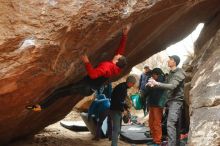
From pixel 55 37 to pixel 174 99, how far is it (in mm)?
3041

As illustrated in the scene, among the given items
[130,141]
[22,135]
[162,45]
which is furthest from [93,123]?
[162,45]

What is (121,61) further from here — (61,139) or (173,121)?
(61,139)

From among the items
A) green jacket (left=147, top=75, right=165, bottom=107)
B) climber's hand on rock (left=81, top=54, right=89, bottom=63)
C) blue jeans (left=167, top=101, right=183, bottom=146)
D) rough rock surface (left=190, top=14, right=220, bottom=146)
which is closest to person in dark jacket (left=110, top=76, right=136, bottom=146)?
green jacket (left=147, top=75, right=165, bottom=107)

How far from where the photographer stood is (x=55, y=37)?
6.08m

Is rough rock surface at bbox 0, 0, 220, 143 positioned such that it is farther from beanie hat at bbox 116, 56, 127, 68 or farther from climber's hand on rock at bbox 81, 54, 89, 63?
beanie hat at bbox 116, 56, 127, 68

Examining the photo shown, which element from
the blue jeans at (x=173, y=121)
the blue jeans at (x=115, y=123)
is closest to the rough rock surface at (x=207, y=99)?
the blue jeans at (x=173, y=121)

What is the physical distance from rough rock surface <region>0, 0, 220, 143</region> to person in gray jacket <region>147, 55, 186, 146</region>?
3.48 feet

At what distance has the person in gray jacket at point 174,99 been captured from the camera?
7785 millimetres

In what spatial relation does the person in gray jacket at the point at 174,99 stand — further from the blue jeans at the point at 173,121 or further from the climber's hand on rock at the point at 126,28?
the climber's hand on rock at the point at 126,28

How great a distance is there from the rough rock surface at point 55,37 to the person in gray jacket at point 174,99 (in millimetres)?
1061

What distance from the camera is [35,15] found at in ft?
19.4

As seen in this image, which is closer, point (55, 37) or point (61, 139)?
point (55, 37)

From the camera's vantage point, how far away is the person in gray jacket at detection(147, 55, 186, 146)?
779cm

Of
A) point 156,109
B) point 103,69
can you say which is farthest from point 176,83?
point 103,69
